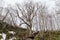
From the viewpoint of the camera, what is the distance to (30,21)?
6.69 metres

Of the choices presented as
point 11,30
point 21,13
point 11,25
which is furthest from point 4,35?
point 21,13

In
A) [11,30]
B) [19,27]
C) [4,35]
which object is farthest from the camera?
[19,27]

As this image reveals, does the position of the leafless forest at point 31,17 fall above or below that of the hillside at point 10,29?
above

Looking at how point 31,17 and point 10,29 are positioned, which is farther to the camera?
point 31,17

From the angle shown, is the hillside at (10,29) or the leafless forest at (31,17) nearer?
the hillside at (10,29)

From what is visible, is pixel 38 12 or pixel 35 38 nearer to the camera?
pixel 35 38

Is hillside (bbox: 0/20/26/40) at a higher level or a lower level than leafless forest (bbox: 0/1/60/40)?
lower

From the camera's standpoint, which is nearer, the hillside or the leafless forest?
the hillside

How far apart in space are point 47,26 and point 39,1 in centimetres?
123

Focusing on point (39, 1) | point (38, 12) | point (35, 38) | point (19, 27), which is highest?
point (39, 1)

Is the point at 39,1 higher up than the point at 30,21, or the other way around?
the point at 39,1

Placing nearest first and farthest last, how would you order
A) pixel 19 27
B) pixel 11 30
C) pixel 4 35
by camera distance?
1. pixel 4 35
2. pixel 11 30
3. pixel 19 27

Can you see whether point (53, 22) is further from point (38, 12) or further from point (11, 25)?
point (11, 25)

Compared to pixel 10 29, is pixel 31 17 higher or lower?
higher
